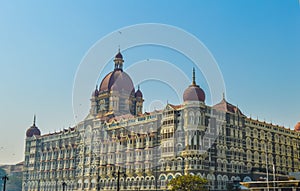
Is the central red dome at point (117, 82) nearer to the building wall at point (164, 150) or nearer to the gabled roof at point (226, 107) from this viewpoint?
the building wall at point (164, 150)

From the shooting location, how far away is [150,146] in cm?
7069

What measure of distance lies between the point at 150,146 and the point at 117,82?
20254mm

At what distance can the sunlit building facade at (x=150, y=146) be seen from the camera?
6556 cm

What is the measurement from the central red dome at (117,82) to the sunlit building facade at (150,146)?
0.22 metres

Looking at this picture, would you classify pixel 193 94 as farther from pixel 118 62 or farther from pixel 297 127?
pixel 297 127

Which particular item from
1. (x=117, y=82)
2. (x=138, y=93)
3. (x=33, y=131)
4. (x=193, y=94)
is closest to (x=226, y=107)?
(x=193, y=94)

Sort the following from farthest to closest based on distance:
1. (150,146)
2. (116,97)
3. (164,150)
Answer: (116,97) → (150,146) → (164,150)

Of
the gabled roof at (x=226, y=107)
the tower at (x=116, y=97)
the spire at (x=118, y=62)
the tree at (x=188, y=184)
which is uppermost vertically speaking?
the spire at (x=118, y=62)

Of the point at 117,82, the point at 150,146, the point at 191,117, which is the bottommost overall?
the point at 150,146

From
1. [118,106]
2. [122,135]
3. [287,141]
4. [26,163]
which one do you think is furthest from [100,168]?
[287,141]

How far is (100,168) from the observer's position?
260 feet

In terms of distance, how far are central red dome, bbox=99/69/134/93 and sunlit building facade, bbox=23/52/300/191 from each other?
22 cm

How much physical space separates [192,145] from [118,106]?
25.5m

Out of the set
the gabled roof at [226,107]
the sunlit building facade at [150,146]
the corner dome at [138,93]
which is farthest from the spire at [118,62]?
the gabled roof at [226,107]
